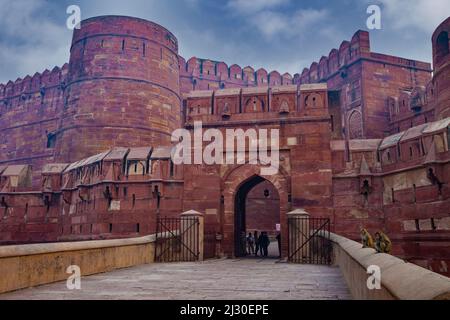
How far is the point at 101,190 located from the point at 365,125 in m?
14.4

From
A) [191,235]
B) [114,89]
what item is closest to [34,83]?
[114,89]

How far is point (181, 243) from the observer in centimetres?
1051

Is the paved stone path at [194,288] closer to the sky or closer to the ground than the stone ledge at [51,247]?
closer to the ground

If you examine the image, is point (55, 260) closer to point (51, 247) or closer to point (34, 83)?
point (51, 247)

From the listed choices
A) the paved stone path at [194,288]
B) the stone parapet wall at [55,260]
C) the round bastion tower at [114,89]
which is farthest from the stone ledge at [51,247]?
the round bastion tower at [114,89]

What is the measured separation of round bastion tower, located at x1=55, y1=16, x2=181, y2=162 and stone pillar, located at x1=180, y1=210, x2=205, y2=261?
11.4 meters

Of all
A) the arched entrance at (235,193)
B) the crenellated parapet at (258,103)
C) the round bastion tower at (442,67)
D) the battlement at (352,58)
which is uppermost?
the battlement at (352,58)

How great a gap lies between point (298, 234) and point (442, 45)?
9512mm

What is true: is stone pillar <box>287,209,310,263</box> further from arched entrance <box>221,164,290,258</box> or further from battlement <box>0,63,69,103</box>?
battlement <box>0,63,69,103</box>

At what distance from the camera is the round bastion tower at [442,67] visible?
14.2 m

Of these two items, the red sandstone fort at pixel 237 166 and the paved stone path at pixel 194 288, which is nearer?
the paved stone path at pixel 194 288

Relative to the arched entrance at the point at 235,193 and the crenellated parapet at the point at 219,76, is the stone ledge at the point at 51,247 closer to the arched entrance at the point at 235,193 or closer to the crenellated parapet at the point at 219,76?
the arched entrance at the point at 235,193

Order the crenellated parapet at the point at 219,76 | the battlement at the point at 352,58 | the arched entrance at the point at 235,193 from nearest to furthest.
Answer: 1. the arched entrance at the point at 235,193
2. the battlement at the point at 352,58
3. the crenellated parapet at the point at 219,76
